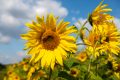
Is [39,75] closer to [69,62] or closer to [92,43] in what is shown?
[92,43]

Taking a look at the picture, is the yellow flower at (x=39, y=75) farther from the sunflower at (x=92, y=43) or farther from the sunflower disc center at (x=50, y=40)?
the sunflower disc center at (x=50, y=40)

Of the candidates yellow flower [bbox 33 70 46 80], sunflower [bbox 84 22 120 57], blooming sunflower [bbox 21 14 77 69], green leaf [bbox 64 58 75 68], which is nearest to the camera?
blooming sunflower [bbox 21 14 77 69]

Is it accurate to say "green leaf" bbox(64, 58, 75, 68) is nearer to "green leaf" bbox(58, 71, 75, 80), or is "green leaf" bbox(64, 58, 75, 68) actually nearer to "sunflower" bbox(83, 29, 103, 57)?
"green leaf" bbox(58, 71, 75, 80)

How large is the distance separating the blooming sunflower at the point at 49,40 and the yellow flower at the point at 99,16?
20.2 inches

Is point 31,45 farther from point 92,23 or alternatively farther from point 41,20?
point 92,23

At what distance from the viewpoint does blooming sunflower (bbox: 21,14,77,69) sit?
5148 millimetres

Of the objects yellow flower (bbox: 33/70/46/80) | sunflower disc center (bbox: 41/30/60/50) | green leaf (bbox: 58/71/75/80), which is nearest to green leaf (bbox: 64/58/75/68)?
Answer: green leaf (bbox: 58/71/75/80)

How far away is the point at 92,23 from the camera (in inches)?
224

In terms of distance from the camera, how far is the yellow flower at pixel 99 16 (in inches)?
220

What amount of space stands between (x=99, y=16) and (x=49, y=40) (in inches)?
28.6

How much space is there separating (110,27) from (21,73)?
2.95 m

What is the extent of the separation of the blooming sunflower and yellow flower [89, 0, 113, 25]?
20.2 inches

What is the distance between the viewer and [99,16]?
5.70 meters

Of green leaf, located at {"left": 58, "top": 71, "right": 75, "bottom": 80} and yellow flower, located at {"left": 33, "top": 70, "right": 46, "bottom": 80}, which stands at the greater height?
green leaf, located at {"left": 58, "top": 71, "right": 75, "bottom": 80}
